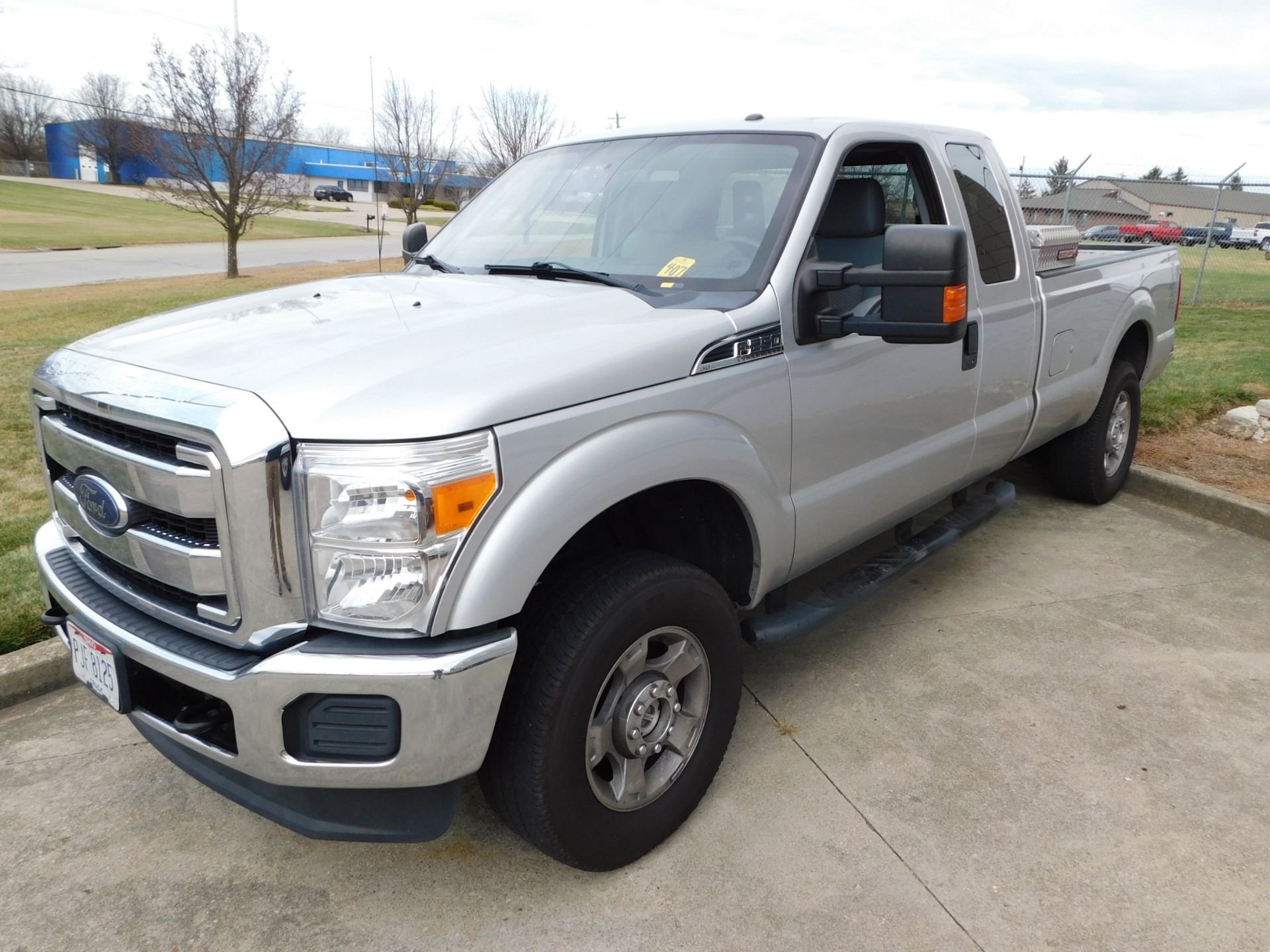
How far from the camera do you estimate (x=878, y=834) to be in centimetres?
278

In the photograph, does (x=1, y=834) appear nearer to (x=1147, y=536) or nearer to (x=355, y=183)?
(x=1147, y=536)

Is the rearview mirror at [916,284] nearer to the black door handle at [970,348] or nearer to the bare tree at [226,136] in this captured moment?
the black door handle at [970,348]

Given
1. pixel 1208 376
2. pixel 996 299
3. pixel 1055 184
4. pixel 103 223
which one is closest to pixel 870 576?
pixel 996 299

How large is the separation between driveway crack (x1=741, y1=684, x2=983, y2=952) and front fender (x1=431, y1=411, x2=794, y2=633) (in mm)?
697

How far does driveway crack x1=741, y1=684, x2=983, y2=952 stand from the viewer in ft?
8.04

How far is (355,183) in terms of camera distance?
8850 centimetres

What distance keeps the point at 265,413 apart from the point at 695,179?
1.76 meters

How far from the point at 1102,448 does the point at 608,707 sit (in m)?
3.92

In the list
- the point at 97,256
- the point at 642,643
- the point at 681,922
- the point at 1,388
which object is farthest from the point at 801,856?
the point at 97,256

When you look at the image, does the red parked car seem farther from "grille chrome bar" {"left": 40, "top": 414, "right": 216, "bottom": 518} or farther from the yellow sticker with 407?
"grille chrome bar" {"left": 40, "top": 414, "right": 216, "bottom": 518}

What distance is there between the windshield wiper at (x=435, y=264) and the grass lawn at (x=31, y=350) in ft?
6.42

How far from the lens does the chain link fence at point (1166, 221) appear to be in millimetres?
14023

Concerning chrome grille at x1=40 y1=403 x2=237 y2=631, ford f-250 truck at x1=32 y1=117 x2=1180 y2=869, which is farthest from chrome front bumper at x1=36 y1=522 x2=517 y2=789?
chrome grille at x1=40 y1=403 x2=237 y2=631

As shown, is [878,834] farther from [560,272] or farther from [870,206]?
[870,206]
